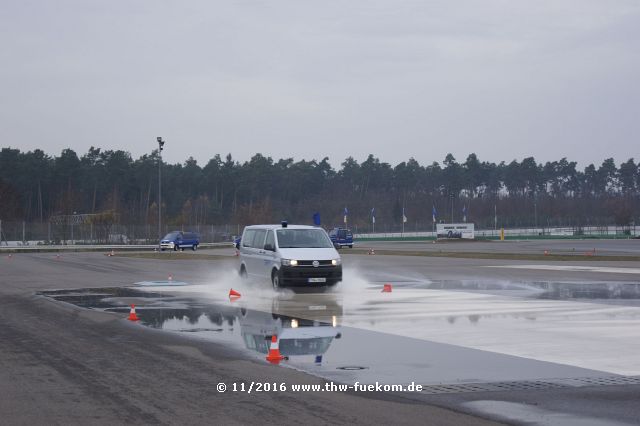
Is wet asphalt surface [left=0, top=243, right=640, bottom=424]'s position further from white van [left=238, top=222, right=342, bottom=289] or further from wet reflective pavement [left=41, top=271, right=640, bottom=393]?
white van [left=238, top=222, right=342, bottom=289]

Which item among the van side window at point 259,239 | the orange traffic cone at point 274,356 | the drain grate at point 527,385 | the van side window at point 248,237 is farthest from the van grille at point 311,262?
the drain grate at point 527,385

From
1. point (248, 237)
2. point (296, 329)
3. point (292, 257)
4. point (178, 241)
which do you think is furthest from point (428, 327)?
point (178, 241)

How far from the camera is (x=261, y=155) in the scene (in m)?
168

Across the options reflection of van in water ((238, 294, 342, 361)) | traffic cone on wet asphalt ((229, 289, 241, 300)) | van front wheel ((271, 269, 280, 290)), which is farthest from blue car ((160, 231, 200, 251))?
reflection of van in water ((238, 294, 342, 361))

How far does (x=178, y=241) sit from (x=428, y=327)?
177 ft

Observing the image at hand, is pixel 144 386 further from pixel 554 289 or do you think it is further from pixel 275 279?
pixel 554 289

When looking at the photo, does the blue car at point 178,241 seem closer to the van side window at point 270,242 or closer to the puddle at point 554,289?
the puddle at point 554,289

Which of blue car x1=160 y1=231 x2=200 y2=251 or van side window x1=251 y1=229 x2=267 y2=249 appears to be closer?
van side window x1=251 y1=229 x2=267 y2=249

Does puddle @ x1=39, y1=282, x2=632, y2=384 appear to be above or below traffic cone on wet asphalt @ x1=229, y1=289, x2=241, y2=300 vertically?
below

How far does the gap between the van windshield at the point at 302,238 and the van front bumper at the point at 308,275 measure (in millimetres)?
1205

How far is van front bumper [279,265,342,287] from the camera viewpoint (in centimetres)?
2164

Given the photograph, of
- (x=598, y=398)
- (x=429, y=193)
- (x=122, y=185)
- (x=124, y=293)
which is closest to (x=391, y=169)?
(x=429, y=193)

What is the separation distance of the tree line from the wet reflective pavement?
81102mm

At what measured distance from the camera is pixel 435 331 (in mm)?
13867
